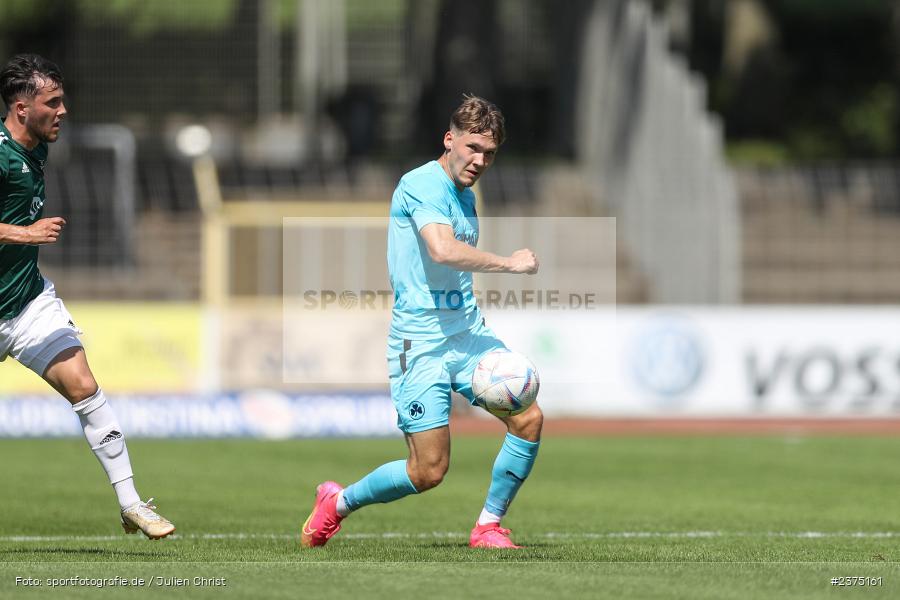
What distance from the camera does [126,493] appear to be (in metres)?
8.37

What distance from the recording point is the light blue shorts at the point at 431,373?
27.0 ft

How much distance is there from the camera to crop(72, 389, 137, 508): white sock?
330 inches

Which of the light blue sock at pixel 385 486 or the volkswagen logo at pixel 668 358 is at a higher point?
the light blue sock at pixel 385 486

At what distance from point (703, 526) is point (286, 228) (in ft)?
40.0

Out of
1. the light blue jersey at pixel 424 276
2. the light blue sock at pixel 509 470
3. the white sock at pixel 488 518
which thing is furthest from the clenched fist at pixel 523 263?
the white sock at pixel 488 518

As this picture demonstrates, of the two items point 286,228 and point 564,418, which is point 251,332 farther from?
point 564,418

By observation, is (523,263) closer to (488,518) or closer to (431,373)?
(431,373)

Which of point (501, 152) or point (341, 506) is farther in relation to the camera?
point (501, 152)

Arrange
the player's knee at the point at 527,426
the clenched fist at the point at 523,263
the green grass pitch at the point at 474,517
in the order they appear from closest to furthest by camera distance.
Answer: the green grass pitch at the point at 474,517, the clenched fist at the point at 523,263, the player's knee at the point at 527,426

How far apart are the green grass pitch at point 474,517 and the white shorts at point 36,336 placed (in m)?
1.00

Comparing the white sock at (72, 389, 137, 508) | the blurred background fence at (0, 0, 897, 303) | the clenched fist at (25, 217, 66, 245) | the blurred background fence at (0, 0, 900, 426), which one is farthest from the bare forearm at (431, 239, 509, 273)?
the blurred background fence at (0, 0, 897, 303)

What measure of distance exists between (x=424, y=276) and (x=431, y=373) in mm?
493

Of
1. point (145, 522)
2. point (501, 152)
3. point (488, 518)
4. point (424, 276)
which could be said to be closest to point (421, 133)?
point (501, 152)

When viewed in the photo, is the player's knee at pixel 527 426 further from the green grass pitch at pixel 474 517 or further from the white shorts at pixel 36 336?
the white shorts at pixel 36 336
